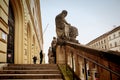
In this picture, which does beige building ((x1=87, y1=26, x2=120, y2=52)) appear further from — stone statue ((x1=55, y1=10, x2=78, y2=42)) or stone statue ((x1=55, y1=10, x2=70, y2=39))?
stone statue ((x1=55, y1=10, x2=70, y2=39))

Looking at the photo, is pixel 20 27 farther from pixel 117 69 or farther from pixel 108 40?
pixel 108 40

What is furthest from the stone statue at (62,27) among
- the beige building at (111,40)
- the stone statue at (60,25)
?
the beige building at (111,40)

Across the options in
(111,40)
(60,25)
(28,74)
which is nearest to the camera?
(28,74)

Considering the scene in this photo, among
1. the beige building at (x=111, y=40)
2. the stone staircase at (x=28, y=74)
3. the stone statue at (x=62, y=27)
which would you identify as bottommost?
the stone staircase at (x=28, y=74)

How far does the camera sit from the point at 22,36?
35.3 ft

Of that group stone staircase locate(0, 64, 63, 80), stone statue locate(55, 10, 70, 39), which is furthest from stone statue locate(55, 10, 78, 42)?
stone staircase locate(0, 64, 63, 80)

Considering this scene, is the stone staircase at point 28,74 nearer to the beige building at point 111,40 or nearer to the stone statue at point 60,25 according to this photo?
the stone statue at point 60,25

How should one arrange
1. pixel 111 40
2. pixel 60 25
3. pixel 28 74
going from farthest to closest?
1. pixel 111 40
2. pixel 60 25
3. pixel 28 74

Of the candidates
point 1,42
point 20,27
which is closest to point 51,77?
point 1,42

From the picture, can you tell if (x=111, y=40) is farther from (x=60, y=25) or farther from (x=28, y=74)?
(x=28, y=74)

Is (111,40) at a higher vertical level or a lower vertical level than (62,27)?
higher

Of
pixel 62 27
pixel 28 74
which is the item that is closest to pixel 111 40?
pixel 62 27

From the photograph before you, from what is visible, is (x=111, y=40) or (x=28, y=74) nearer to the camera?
(x=28, y=74)

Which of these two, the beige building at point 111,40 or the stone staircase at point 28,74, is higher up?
the beige building at point 111,40
